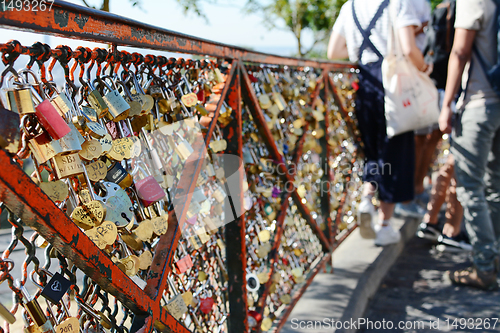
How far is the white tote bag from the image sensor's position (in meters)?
2.58

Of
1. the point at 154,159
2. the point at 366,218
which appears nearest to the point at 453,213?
the point at 366,218

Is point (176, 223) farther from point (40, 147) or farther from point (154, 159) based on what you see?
point (40, 147)

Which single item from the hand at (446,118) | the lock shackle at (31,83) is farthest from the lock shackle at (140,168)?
the hand at (446,118)

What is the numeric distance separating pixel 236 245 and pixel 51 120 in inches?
38.8

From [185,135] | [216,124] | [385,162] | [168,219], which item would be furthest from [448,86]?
[168,219]

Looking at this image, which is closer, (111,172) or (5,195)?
(5,195)

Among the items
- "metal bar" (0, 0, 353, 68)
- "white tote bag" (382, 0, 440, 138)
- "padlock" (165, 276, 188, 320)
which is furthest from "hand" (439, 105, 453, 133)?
"padlock" (165, 276, 188, 320)

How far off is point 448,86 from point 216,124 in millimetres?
1696

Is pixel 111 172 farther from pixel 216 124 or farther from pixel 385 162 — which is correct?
pixel 385 162

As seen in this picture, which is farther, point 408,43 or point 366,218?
point 366,218

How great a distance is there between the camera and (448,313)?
249 centimetres

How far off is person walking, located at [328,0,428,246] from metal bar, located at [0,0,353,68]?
1660mm

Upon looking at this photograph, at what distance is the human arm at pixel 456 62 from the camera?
2.39 metres

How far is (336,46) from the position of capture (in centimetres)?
305
